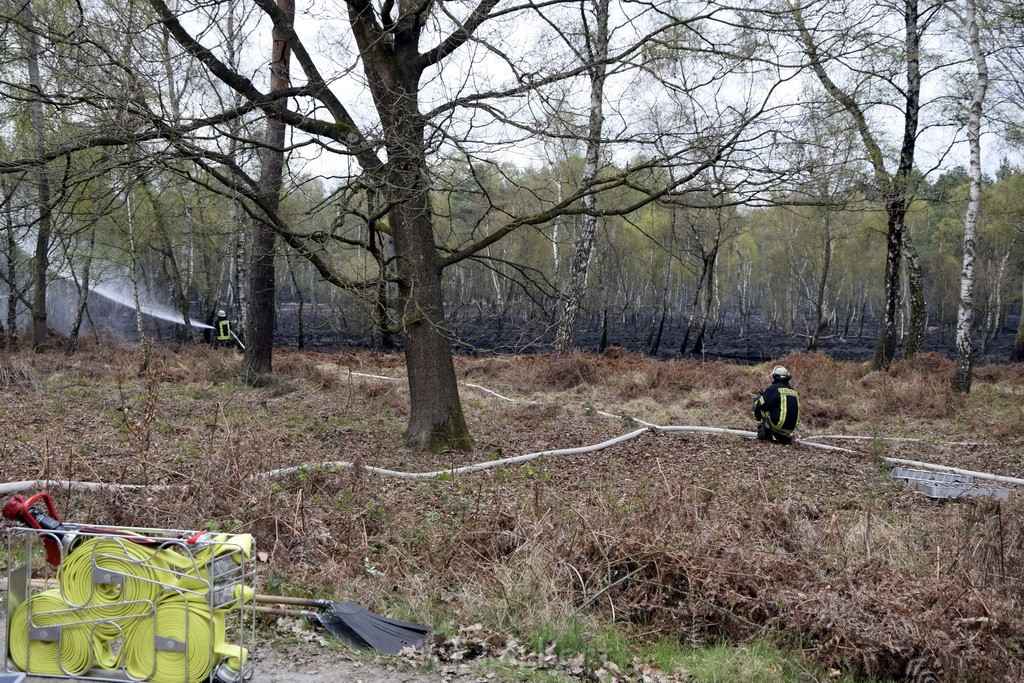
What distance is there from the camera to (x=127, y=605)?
3496mm

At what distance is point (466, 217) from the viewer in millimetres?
12289

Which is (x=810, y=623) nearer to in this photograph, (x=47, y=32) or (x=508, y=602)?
Result: (x=508, y=602)

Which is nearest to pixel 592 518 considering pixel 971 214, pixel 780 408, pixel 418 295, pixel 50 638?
pixel 50 638

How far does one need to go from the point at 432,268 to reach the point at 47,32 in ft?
16.3

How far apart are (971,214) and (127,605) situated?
17.1m

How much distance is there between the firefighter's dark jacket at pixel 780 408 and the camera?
1188 centimetres

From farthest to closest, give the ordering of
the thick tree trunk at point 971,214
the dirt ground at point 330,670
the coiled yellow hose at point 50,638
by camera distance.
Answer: the thick tree trunk at point 971,214 → the dirt ground at point 330,670 → the coiled yellow hose at point 50,638

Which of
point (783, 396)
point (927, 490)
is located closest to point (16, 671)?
point (927, 490)

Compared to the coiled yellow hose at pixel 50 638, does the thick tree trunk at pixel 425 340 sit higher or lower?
higher

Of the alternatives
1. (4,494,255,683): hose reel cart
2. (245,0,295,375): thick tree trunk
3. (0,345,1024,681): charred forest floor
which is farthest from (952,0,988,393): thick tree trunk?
(4,494,255,683): hose reel cart

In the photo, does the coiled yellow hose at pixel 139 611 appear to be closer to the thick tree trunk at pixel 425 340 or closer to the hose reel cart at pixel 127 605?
the hose reel cart at pixel 127 605

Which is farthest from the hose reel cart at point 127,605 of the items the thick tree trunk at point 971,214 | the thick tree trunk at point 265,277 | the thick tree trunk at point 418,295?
the thick tree trunk at point 971,214

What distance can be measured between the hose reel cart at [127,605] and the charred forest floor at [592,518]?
4.50ft

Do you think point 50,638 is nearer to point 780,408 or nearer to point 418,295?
point 418,295
